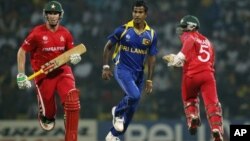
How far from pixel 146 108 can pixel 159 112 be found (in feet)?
1.09

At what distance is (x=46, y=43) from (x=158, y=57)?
7.62 meters

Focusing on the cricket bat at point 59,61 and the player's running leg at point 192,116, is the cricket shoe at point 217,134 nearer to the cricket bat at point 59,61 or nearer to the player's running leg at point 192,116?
the player's running leg at point 192,116

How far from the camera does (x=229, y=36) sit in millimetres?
18938

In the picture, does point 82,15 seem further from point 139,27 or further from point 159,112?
point 139,27

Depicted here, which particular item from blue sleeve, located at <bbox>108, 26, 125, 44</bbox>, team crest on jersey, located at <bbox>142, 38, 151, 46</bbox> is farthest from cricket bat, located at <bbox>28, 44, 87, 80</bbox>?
team crest on jersey, located at <bbox>142, 38, 151, 46</bbox>

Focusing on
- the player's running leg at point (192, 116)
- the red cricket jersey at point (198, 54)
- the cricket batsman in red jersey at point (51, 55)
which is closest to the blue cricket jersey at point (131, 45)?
the red cricket jersey at point (198, 54)

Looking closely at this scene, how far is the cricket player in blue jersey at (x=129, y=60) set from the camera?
428 inches

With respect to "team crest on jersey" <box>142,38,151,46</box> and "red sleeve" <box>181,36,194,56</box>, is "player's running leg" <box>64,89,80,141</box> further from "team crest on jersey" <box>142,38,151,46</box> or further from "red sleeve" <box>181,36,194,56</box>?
"red sleeve" <box>181,36,194,56</box>

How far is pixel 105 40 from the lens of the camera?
18359 millimetres

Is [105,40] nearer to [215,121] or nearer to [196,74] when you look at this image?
[196,74]

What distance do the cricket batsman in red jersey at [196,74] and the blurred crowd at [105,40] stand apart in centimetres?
616

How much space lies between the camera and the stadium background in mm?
17453

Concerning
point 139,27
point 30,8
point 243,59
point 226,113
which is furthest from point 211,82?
point 30,8

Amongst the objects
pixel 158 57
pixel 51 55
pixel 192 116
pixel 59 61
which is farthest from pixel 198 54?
pixel 158 57
